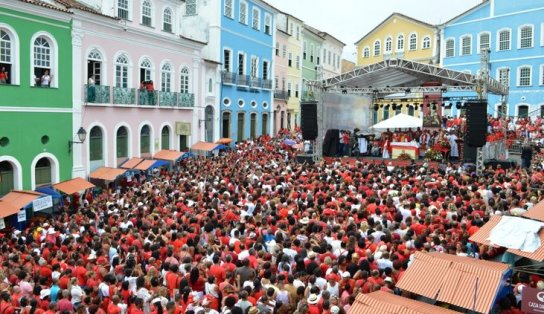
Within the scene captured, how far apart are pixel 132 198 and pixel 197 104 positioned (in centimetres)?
1297

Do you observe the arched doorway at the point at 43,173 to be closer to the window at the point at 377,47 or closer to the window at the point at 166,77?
the window at the point at 166,77

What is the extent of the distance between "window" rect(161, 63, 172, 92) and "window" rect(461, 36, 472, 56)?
27.0 metres

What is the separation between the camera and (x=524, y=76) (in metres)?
39.5

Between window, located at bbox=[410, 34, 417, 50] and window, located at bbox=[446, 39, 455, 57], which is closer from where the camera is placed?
window, located at bbox=[446, 39, 455, 57]

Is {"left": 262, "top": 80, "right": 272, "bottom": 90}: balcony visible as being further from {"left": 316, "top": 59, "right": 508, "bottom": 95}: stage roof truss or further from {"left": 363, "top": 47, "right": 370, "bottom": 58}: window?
{"left": 363, "top": 47, "right": 370, "bottom": 58}: window

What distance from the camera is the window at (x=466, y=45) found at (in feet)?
139

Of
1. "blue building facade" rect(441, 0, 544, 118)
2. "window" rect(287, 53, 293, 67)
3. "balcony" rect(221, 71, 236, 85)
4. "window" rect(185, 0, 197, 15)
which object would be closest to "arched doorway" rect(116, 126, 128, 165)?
"balcony" rect(221, 71, 236, 85)

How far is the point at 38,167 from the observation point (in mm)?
20250

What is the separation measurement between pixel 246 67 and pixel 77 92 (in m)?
15.4

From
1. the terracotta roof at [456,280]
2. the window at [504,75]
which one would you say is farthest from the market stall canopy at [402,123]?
the window at [504,75]

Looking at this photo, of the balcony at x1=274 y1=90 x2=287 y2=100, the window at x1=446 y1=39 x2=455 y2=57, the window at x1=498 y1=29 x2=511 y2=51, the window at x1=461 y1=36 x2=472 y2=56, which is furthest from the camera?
the window at x1=446 y1=39 x2=455 y2=57

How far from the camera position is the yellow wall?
159 feet

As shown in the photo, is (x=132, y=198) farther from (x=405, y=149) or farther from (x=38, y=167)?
(x=405, y=149)


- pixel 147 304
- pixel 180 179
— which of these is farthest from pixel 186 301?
pixel 180 179
